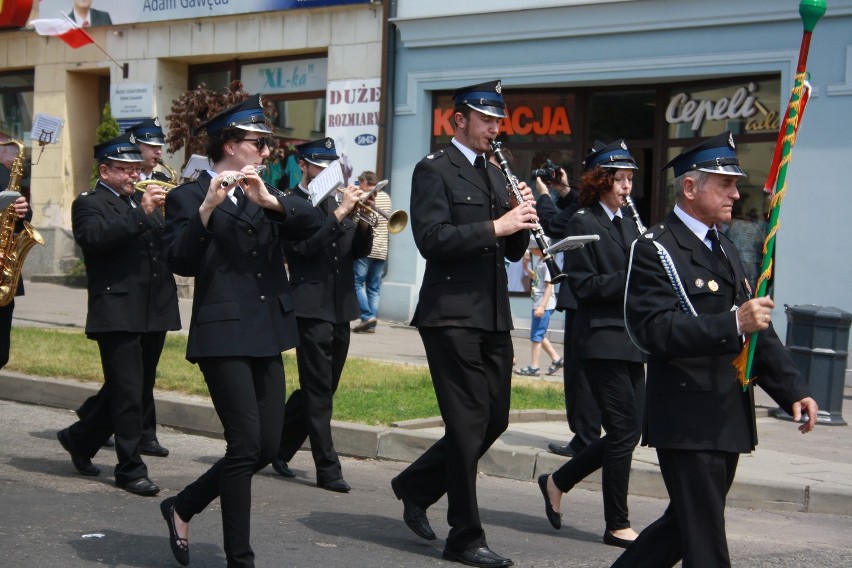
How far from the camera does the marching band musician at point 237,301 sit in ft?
18.3

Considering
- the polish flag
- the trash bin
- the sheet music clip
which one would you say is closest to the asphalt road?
the sheet music clip

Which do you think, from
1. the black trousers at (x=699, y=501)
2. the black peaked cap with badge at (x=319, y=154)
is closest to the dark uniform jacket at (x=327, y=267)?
the black peaked cap with badge at (x=319, y=154)

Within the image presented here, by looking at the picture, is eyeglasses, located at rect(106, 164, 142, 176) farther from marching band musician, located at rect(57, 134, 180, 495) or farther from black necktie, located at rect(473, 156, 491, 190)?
black necktie, located at rect(473, 156, 491, 190)

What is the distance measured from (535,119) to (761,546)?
10997mm

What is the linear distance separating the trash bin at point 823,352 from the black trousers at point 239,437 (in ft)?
21.3

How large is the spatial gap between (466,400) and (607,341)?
40.4 inches

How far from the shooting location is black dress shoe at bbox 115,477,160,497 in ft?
24.4

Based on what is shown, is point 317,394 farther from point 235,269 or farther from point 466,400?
point 235,269

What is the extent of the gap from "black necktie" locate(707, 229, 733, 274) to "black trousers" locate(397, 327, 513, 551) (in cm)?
163

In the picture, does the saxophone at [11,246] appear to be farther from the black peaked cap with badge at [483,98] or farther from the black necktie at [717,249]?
the black necktie at [717,249]

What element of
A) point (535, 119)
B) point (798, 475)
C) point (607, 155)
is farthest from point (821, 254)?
point (607, 155)

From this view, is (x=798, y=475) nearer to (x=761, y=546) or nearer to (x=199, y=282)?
(x=761, y=546)

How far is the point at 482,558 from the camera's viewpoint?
6.05 meters

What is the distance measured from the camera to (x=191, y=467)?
27.9ft
